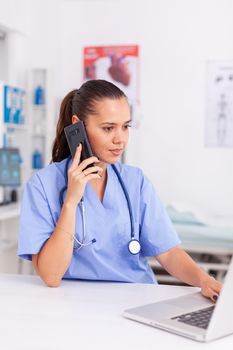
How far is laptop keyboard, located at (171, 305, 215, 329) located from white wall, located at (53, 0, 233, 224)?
311cm

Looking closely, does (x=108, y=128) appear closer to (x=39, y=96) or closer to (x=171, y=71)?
(x=39, y=96)

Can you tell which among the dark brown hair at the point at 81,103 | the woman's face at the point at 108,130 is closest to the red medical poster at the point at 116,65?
the dark brown hair at the point at 81,103

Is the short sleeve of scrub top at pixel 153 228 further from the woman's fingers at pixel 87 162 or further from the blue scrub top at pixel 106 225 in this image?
the woman's fingers at pixel 87 162

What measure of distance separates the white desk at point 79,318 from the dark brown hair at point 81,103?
413 millimetres

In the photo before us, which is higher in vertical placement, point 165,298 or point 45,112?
point 45,112

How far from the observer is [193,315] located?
112cm

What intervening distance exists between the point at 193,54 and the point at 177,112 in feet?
1.56

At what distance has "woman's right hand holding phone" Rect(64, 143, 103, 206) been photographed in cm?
142

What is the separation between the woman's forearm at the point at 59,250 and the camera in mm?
1386

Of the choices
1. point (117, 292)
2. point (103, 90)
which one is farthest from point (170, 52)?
point (117, 292)

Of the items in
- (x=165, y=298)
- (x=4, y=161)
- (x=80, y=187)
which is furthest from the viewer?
(x=4, y=161)

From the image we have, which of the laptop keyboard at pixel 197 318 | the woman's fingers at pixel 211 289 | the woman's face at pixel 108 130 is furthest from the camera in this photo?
the woman's face at pixel 108 130

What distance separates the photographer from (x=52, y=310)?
118 centimetres

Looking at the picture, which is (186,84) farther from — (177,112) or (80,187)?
(80,187)
